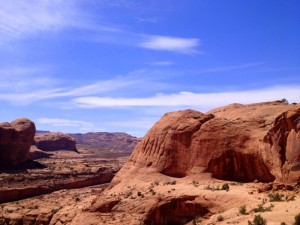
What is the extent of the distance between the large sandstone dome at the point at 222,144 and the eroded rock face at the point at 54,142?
77.4 m

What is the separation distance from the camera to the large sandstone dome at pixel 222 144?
21.8 meters

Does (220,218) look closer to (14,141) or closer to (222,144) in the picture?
(222,144)

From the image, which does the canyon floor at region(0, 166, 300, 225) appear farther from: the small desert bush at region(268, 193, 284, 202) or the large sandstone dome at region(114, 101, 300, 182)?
the large sandstone dome at region(114, 101, 300, 182)

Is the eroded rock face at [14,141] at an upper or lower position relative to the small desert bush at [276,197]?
upper

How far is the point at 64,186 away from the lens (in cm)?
4950

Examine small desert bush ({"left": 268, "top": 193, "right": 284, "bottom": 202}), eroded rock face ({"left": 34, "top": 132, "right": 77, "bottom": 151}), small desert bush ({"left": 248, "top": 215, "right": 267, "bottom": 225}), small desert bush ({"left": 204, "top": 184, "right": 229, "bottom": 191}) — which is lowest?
small desert bush ({"left": 248, "top": 215, "right": 267, "bottom": 225})

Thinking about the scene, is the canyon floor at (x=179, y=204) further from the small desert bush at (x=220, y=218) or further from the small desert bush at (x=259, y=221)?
the small desert bush at (x=259, y=221)

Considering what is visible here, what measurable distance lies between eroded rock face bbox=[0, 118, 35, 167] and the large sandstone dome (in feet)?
113

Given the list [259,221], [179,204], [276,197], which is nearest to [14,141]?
[179,204]

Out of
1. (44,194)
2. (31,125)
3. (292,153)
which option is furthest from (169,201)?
(31,125)

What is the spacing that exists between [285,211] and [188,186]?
9099 millimetres

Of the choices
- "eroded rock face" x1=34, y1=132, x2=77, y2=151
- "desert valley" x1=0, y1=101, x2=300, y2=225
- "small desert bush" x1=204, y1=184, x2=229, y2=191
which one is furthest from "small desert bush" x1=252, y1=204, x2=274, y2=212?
"eroded rock face" x1=34, y1=132, x2=77, y2=151

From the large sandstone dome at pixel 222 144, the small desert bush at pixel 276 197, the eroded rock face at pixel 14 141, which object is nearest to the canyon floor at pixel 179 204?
the small desert bush at pixel 276 197

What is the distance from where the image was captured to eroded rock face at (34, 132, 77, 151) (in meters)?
104
